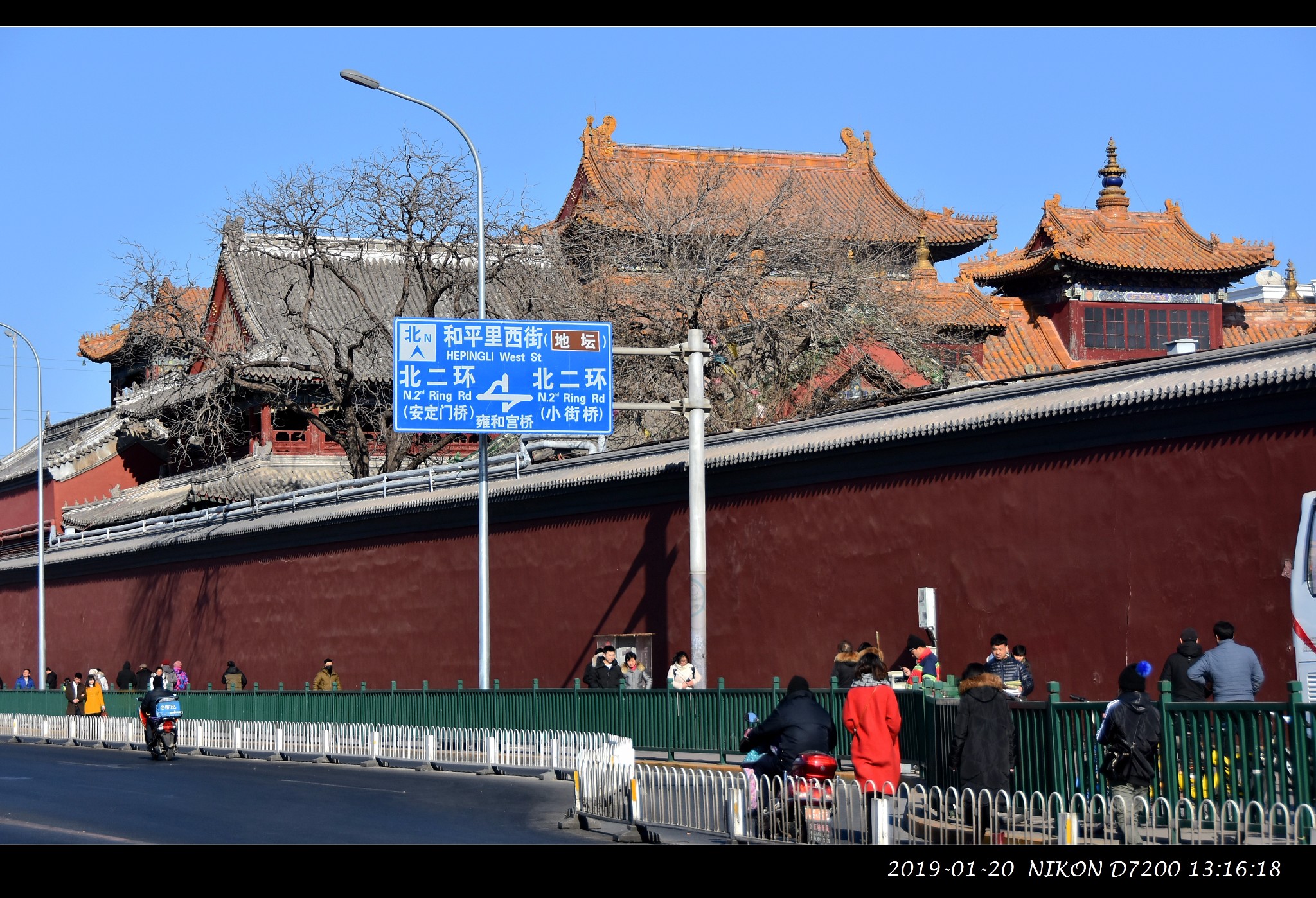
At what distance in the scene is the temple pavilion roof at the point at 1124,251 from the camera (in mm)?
45531

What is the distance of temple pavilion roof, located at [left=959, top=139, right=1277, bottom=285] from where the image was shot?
4553 cm

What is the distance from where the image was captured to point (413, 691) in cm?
2292

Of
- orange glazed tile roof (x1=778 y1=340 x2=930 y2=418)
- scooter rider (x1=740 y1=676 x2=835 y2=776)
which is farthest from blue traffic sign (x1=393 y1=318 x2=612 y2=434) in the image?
scooter rider (x1=740 y1=676 x2=835 y2=776)

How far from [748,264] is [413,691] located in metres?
12.4

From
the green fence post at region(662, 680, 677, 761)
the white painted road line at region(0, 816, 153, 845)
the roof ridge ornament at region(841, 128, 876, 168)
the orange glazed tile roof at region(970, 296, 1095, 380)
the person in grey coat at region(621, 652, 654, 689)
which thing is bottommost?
the white painted road line at region(0, 816, 153, 845)

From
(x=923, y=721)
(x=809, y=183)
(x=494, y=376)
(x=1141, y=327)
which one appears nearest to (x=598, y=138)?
(x=809, y=183)

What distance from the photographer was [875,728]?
41.3 feet

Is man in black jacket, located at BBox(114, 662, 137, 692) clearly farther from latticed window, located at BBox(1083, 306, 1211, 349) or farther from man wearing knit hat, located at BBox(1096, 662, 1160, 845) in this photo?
latticed window, located at BBox(1083, 306, 1211, 349)

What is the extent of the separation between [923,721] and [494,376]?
10.3 metres

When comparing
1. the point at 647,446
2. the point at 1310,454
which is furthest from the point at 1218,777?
the point at 647,446

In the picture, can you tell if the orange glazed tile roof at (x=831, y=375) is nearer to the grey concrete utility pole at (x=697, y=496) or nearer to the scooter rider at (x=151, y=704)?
the grey concrete utility pole at (x=697, y=496)

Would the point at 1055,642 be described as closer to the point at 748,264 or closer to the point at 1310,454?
the point at 1310,454

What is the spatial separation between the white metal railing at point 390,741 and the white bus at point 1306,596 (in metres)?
5.51
